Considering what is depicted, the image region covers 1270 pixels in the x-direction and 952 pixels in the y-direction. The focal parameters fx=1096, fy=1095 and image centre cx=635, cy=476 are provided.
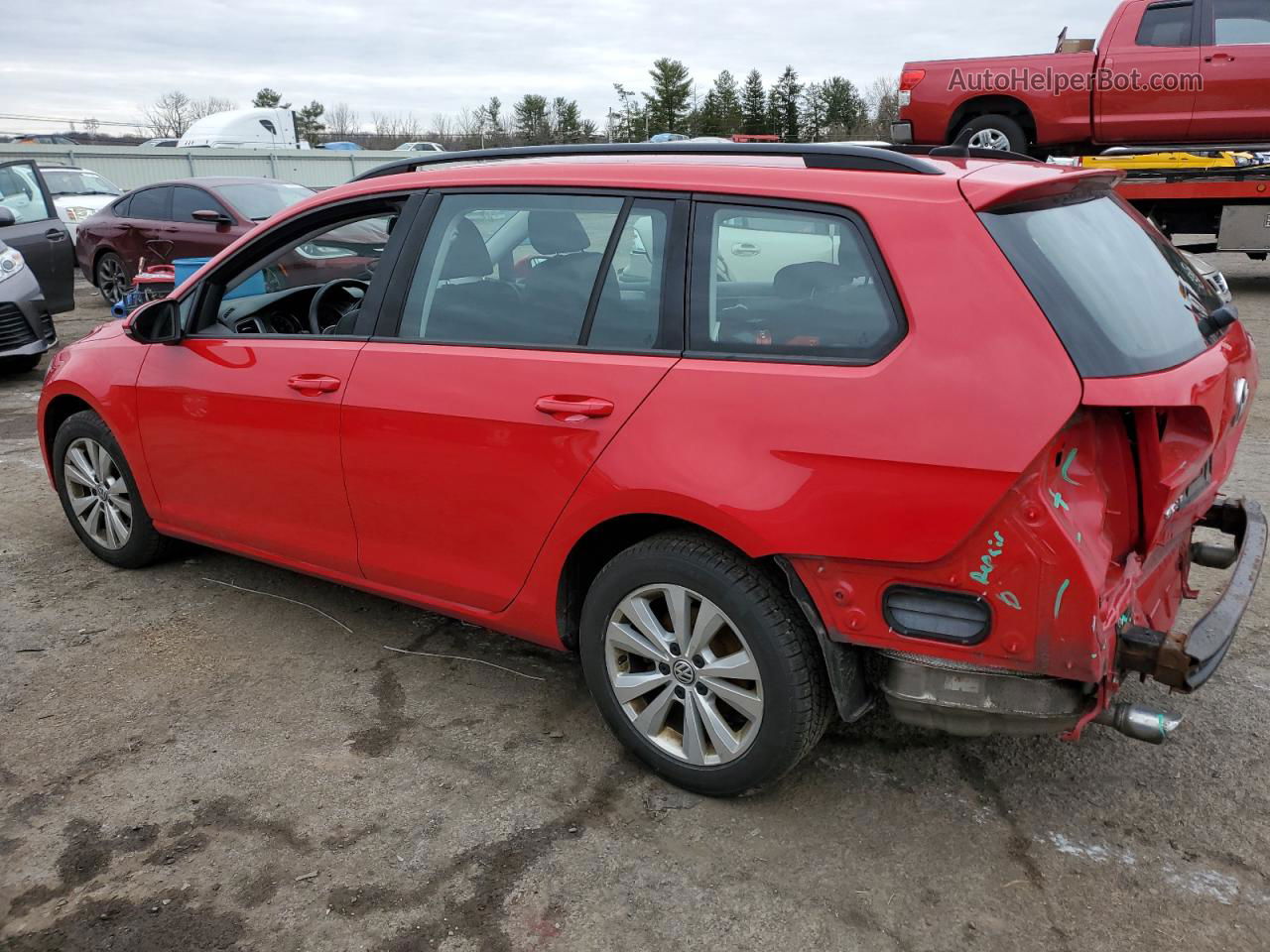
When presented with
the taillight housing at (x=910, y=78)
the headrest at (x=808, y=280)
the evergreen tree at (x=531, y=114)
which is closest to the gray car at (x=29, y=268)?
the headrest at (x=808, y=280)

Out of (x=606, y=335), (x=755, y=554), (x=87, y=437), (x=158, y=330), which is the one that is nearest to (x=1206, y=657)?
(x=755, y=554)

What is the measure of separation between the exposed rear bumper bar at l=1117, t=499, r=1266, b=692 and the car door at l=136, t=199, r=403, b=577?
2.42 meters

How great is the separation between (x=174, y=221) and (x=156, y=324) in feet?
30.8

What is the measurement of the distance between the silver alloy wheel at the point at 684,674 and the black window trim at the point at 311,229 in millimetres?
1347

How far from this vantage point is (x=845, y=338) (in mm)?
2648

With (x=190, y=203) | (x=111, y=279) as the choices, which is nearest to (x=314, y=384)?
(x=190, y=203)

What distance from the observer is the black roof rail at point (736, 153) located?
2762 millimetres

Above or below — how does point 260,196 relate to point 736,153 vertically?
below

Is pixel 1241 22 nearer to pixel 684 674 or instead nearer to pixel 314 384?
pixel 314 384

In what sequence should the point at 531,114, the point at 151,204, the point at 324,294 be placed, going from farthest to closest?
the point at 531,114
the point at 151,204
the point at 324,294

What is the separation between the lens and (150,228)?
12.8m

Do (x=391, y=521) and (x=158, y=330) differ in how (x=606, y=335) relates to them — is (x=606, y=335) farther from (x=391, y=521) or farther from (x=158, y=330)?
(x=158, y=330)

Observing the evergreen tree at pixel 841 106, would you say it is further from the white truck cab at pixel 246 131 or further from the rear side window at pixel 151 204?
the rear side window at pixel 151 204

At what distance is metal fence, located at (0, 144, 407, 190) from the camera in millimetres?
25141
